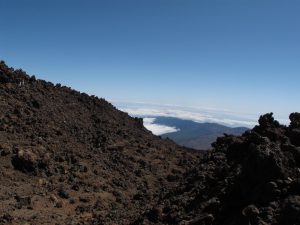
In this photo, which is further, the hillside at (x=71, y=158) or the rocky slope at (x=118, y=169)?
the hillside at (x=71, y=158)

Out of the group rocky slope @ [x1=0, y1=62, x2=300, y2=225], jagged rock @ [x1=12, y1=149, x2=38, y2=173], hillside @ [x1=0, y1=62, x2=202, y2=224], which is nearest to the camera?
rocky slope @ [x1=0, y1=62, x2=300, y2=225]

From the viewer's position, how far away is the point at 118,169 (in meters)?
28.4

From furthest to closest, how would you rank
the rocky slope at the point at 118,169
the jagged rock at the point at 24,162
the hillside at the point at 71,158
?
the jagged rock at the point at 24,162 < the hillside at the point at 71,158 < the rocky slope at the point at 118,169

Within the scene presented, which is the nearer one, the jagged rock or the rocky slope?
the rocky slope

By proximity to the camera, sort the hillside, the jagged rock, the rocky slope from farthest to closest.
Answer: the jagged rock → the hillside → the rocky slope

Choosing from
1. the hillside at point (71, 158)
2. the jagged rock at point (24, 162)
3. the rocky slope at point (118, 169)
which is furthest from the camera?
the jagged rock at point (24, 162)

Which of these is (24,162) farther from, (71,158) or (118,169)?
(118,169)

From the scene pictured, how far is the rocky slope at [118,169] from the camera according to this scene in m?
11.0

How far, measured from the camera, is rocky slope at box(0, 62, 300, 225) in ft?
36.1

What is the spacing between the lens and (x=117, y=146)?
31969 mm

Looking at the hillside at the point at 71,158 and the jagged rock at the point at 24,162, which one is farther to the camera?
the jagged rock at the point at 24,162

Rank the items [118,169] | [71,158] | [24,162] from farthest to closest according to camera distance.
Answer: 1. [118,169]
2. [71,158]
3. [24,162]

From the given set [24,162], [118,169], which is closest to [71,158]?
[118,169]

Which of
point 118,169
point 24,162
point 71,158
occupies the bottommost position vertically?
point 118,169
